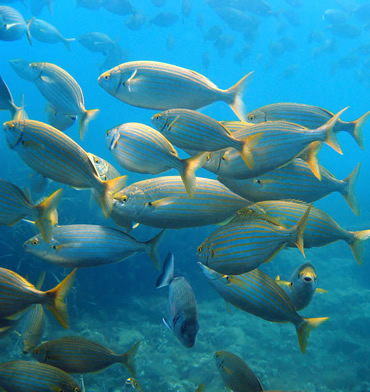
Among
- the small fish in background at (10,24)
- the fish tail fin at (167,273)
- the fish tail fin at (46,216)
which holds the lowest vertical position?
the fish tail fin at (167,273)

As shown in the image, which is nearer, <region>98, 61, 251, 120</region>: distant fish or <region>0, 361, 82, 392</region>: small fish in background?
<region>0, 361, 82, 392</region>: small fish in background

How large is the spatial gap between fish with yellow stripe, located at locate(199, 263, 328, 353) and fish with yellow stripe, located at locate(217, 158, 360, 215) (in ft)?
2.18

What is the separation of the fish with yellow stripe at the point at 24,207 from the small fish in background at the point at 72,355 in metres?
1.02

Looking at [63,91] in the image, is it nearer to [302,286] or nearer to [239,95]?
[239,95]

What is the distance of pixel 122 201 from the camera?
2076 mm

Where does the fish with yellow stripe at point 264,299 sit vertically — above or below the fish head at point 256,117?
below

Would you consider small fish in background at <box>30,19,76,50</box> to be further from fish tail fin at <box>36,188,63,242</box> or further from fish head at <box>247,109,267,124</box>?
fish tail fin at <box>36,188,63,242</box>

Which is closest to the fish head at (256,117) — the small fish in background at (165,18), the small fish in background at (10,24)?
the small fish in background at (10,24)

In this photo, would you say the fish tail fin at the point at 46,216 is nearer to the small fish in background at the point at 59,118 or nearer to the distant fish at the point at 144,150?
the distant fish at the point at 144,150

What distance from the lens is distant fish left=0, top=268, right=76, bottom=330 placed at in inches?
75.2

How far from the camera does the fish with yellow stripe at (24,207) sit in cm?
195

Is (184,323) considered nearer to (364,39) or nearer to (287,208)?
(287,208)

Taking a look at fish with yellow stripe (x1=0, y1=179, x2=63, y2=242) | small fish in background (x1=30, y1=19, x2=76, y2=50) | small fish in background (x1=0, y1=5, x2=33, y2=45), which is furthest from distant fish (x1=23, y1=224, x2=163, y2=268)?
small fish in background (x1=30, y1=19, x2=76, y2=50)

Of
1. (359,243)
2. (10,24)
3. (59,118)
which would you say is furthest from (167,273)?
(10,24)
